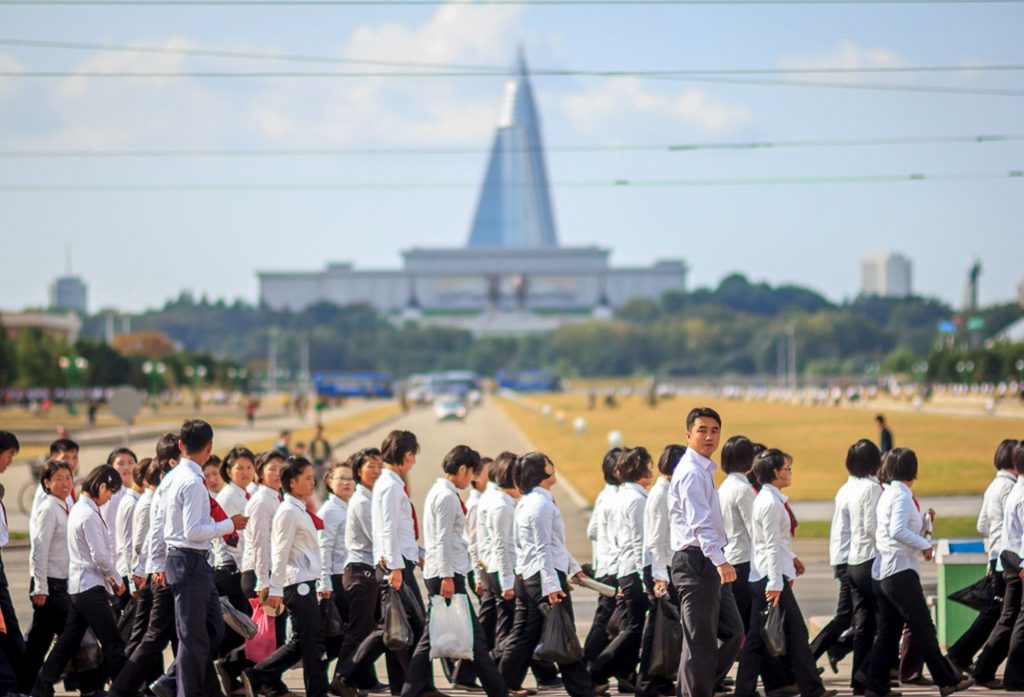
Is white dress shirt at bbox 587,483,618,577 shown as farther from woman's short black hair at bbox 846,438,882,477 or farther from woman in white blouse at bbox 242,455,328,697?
woman in white blouse at bbox 242,455,328,697

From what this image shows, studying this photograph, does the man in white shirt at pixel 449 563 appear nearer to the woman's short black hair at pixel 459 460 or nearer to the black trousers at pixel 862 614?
the woman's short black hair at pixel 459 460

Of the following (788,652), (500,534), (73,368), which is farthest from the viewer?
(73,368)

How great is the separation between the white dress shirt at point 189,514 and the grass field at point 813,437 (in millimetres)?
20846

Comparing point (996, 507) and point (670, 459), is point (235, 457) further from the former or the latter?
point (996, 507)

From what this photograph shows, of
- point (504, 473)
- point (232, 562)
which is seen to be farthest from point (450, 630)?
point (232, 562)

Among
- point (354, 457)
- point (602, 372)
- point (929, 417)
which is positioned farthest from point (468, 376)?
point (354, 457)

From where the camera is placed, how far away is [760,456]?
1069 centimetres

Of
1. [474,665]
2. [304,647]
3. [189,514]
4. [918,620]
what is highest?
[189,514]

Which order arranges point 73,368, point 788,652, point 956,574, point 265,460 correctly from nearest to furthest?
1. point 788,652
2. point 265,460
3. point 956,574
4. point 73,368

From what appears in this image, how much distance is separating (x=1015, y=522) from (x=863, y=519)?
1034 mm

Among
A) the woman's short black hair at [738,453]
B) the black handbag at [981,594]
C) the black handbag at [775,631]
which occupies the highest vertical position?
the woman's short black hair at [738,453]

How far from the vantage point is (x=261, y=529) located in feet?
34.9

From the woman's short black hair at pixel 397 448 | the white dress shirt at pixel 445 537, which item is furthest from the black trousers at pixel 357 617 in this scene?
the woman's short black hair at pixel 397 448

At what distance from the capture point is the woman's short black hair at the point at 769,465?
10.5 meters
